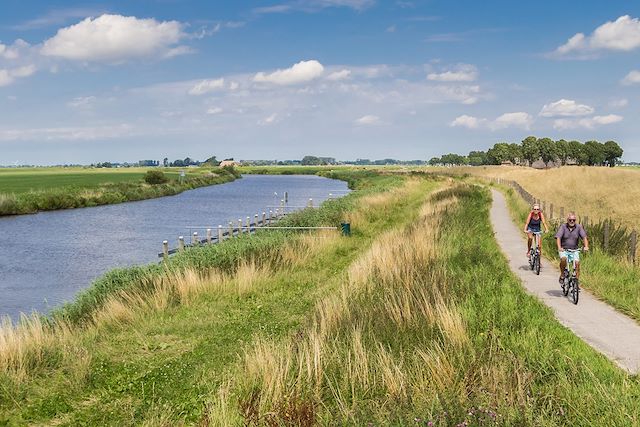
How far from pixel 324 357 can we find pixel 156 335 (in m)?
Answer: 4.97

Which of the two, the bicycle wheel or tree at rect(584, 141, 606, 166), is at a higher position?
tree at rect(584, 141, 606, 166)

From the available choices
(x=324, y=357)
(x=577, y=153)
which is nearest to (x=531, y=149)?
(x=577, y=153)

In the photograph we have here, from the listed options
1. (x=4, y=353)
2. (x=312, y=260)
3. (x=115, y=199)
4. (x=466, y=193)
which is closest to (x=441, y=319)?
(x=4, y=353)

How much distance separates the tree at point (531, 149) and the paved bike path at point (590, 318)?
155241 mm

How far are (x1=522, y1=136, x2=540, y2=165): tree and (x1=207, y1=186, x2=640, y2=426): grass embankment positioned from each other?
163175 millimetres

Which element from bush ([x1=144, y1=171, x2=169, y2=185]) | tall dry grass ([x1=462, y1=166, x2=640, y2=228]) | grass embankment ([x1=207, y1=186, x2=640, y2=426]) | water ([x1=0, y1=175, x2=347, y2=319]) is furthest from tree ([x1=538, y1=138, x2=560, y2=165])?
grass embankment ([x1=207, y1=186, x2=640, y2=426])

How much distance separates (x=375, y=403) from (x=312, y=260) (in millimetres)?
13730

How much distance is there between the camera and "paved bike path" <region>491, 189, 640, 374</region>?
331 inches

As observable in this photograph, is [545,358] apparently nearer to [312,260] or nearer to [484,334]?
[484,334]

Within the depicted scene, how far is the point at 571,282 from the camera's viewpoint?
1204 cm

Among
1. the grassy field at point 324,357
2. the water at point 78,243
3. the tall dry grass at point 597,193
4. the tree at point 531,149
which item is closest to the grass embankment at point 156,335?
the grassy field at point 324,357

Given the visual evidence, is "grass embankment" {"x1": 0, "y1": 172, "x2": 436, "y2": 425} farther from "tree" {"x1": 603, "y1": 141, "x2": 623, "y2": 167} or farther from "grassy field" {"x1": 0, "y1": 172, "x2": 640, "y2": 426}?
"tree" {"x1": 603, "y1": 141, "x2": 623, "y2": 167}

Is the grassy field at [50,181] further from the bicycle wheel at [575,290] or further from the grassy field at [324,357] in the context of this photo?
the bicycle wheel at [575,290]

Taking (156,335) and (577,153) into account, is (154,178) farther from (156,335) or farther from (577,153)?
(577,153)
